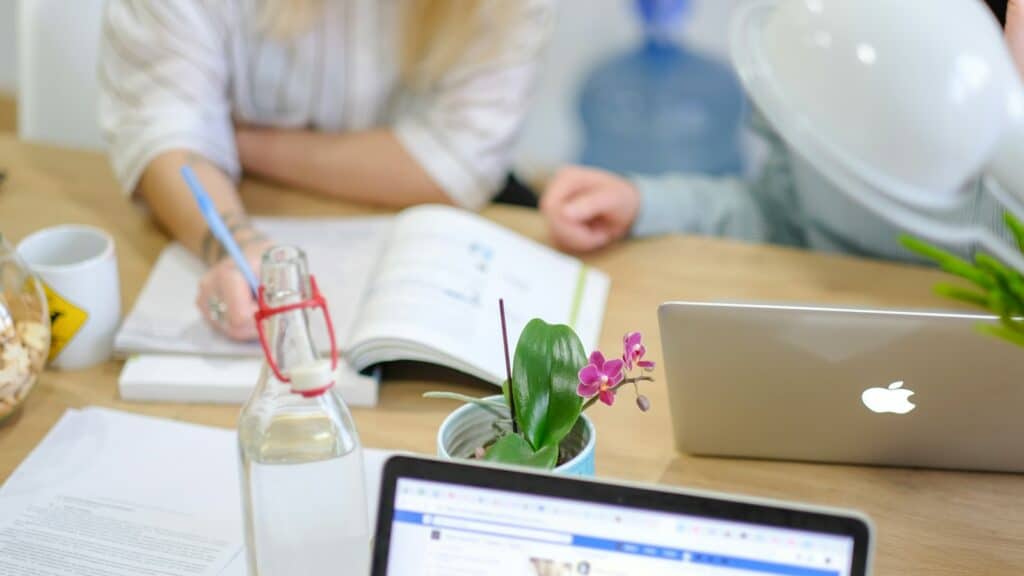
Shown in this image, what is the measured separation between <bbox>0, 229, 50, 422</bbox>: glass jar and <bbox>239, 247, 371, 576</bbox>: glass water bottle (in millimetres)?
308

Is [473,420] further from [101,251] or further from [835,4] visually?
[101,251]

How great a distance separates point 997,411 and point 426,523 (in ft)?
1.42

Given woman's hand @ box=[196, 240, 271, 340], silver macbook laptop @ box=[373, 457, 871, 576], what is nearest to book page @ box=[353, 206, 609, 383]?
woman's hand @ box=[196, 240, 271, 340]

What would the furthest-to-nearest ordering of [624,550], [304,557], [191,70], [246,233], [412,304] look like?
[191,70] → [246,233] → [412,304] → [304,557] → [624,550]

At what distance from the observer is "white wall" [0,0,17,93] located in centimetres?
268

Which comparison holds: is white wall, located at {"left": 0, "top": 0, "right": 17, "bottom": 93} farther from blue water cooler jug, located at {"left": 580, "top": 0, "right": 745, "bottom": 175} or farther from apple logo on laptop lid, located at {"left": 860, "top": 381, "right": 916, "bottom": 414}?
apple logo on laptop lid, located at {"left": 860, "top": 381, "right": 916, "bottom": 414}

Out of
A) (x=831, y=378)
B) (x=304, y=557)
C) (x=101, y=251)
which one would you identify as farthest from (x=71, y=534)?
(x=831, y=378)

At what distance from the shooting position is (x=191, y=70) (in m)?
1.36

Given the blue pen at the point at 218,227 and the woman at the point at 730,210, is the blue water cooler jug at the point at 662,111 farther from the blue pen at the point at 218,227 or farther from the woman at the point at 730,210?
the blue pen at the point at 218,227

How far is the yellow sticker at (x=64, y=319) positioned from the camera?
1.04 meters

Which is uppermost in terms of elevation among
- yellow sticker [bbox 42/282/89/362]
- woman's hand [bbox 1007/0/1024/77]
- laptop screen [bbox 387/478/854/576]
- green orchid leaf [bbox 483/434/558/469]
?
woman's hand [bbox 1007/0/1024/77]

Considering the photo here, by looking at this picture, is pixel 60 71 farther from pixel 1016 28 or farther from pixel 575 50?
pixel 575 50

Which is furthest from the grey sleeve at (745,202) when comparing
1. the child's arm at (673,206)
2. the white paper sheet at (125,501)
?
the white paper sheet at (125,501)

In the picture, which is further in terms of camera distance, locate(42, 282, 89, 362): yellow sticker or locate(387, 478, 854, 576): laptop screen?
locate(42, 282, 89, 362): yellow sticker
